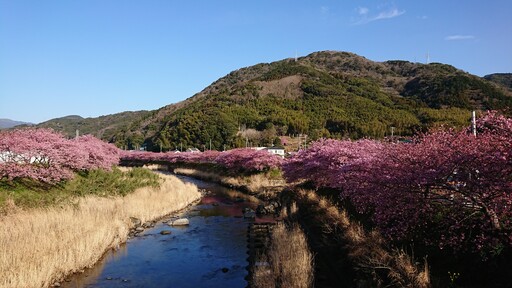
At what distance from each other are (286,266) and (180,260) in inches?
226

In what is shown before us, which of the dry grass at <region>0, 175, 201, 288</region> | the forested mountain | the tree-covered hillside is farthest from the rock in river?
the tree-covered hillside

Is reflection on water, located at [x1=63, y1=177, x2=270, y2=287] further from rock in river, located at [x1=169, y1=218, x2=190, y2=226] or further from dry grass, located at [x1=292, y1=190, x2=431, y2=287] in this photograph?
dry grass, located at [x1=292, y1=190, x2=431, y2=287]

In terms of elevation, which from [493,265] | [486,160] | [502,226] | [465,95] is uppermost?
[465,95]

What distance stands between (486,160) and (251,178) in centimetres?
3799

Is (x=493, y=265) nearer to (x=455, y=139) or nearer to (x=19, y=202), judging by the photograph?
(x=455, y=139)

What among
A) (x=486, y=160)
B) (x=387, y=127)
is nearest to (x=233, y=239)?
(x=486, y=160)

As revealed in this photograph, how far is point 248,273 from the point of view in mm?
14875

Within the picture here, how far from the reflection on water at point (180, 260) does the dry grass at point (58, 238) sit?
725 millimetres

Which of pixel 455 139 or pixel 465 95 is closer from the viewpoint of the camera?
pixel 455 139

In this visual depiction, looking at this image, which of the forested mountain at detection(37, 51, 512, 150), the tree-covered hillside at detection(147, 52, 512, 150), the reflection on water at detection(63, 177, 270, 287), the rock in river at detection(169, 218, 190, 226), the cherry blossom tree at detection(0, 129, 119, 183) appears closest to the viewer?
the reflection on water at detection(63, 177, 270, 287)

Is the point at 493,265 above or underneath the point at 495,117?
underneath

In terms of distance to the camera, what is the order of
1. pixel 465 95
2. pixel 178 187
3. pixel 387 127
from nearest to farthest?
pixel 178 187 → pixel 387 127 → pixel 465 95

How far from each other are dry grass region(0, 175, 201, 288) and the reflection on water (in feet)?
2.38

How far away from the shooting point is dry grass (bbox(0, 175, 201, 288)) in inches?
486
